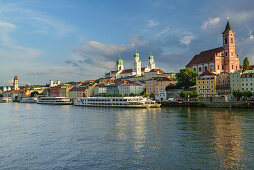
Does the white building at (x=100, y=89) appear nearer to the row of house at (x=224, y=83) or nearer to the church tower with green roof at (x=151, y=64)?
the church tower with green roof at (x=151, y=64)

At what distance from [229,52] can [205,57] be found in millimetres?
8097

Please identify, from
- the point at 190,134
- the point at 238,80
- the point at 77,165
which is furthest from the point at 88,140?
the point at 238,80

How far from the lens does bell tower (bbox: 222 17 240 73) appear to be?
2933 inches

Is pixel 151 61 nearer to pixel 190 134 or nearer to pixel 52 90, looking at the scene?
pixel 52 90

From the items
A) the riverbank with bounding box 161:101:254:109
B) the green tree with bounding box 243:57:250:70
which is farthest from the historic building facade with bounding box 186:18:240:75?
the riverbank with bounding box 161:101:254:109

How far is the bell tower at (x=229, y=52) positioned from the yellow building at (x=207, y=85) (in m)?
12.5

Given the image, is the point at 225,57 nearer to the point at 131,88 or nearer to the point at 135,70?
the point at 131,88

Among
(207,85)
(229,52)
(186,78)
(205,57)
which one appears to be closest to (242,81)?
(207,85)

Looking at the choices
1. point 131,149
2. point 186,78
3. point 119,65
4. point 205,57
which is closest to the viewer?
point 131,149

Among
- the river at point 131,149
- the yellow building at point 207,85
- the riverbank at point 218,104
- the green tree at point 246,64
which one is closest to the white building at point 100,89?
the riverbank at point 218,104

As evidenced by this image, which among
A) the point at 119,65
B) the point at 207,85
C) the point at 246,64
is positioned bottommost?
the point at 207,85

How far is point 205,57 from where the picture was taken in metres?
81.3

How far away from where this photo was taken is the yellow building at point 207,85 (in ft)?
206

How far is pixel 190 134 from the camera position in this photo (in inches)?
864
